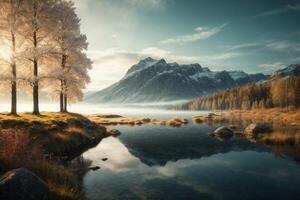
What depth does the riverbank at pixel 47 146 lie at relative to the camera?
13813 millimetres

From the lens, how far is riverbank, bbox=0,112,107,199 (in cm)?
1381

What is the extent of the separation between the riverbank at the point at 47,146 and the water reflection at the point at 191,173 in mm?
2044

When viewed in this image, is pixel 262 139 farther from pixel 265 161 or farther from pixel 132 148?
pixel 132 148

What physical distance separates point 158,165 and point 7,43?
25.1 m

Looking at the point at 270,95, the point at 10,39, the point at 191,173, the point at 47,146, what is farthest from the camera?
the point at 270,95

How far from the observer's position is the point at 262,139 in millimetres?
39344

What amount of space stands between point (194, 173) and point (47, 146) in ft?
49.8

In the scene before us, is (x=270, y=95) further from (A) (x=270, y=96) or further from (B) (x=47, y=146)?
(B) (x=47, y=146)

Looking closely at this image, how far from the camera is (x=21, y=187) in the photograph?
1054 centimetres

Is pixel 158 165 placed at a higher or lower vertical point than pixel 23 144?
lower

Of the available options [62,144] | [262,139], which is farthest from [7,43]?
[262,139]

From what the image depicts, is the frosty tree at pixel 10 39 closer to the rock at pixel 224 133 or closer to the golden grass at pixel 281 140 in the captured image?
the rock at pixel 224 133

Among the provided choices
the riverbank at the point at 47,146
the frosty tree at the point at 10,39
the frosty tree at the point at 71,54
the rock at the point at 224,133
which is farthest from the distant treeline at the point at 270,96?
the frosty tree at the point at 10,39

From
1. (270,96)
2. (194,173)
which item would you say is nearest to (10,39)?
(194,173)
